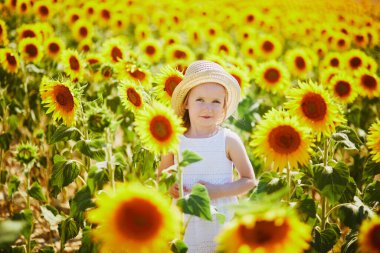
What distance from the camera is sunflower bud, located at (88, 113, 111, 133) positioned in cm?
169

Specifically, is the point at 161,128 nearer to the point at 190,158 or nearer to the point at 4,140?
the point at 190,158

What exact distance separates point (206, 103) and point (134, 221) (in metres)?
1.21

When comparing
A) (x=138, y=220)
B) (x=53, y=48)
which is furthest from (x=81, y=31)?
(x=138, y=220)

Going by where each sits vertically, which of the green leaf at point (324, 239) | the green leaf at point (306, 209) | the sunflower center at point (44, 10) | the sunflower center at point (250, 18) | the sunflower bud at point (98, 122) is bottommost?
the green leaf at point (324, 239)

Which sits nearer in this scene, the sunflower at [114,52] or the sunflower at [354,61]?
the sunflower at [114,52]

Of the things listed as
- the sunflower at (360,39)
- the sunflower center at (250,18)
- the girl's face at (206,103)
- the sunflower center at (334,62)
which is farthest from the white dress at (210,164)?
the sunflower center at (250,18)

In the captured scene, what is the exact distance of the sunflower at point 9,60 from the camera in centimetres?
366

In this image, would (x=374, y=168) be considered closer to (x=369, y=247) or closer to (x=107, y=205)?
(x=369, y=247)

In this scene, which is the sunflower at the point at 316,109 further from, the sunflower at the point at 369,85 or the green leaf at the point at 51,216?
the sunflower at the point at 369,85

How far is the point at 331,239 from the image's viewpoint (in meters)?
2.32

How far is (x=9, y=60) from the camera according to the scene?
372 cm

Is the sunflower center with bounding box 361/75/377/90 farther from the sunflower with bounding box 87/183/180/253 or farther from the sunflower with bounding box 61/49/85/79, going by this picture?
the sunflower with bounding box 87/183/180/253

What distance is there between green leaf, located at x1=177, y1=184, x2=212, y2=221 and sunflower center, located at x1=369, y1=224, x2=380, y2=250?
58 centimetres

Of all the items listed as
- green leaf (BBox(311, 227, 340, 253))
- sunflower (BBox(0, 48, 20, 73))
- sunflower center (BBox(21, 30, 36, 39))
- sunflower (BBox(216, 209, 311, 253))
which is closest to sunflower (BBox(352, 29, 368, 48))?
sunflower center (BBox(21, 30, 36, 39))
